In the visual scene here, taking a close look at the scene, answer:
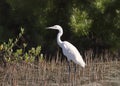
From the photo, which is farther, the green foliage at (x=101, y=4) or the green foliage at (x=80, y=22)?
the green foliage at (x=101, y=4)

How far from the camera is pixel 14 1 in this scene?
9523 millimetres

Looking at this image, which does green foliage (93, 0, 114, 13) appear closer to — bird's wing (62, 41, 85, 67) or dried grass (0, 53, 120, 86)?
dried grass (0, 53, 120, 86)

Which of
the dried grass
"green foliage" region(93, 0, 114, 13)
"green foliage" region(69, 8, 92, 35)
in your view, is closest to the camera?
the dried grass

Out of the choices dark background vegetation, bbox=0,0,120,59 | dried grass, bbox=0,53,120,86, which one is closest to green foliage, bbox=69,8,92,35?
dark background vegetation, bbox=0,0,120,59

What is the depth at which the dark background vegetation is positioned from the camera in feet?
31.7

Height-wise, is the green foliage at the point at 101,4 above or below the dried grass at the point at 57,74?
above

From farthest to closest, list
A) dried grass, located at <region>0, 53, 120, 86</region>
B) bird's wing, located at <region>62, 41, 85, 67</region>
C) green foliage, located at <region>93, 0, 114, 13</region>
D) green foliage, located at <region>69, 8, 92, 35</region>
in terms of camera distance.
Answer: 1. green foliage, located at <region>93, 0, 114, 13</region>
2. green foliage, located at <region>69, 8, 92, 35</region>
3. bird's wing, located at <region>62, 41, 85, 67</region>
4. dried grass, located at <region>0, 53, 120, 86</region>

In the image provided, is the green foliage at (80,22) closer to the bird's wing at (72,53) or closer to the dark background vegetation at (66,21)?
the dark background vegetation at (66,21)

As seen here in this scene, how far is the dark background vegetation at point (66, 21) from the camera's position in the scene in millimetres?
9664

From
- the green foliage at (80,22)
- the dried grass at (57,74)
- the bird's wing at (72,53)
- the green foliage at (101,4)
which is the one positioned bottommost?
the dried grass at (57,74)

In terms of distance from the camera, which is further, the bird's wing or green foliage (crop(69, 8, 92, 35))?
green foliage (crop(69, 8, 92, 35))

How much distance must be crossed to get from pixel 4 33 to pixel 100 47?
7.00 feet

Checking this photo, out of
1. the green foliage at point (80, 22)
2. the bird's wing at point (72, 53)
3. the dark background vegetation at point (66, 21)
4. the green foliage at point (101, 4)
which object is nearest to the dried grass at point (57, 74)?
the bird's wing at point (72, 53)

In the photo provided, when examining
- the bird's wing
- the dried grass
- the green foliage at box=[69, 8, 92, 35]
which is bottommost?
the dried grass
